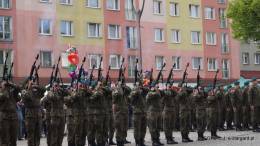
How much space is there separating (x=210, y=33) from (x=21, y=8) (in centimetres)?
1872

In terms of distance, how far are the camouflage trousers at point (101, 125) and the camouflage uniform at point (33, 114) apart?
6.46ft

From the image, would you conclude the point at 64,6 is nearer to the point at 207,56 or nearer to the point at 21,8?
the point at 21,8

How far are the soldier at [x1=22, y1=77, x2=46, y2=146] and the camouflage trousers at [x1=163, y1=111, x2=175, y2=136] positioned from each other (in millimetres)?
4433

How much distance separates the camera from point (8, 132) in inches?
403

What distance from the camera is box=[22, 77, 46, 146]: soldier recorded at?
10.9 m

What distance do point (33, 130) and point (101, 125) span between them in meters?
2.25

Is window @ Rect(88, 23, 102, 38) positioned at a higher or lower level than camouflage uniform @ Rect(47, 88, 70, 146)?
higher

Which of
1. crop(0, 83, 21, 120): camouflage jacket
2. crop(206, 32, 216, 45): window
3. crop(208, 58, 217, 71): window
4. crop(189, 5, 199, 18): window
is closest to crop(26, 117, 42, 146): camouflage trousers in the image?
crop(0, 83, 21, 120): camouflage jacket

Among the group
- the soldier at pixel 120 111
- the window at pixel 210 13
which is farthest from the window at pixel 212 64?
the soldier at pixel 120 111

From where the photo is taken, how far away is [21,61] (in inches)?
1074

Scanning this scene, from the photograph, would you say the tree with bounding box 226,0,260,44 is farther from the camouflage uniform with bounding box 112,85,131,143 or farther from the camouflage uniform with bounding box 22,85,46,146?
the camouflage uniform with bounding box 22,85,46,146

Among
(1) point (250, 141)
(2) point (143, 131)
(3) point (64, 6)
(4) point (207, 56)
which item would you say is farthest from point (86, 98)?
(4) point (207, 56)

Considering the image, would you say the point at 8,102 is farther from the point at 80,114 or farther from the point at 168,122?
the point at 168,122

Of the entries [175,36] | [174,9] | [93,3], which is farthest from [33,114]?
[174,9]
